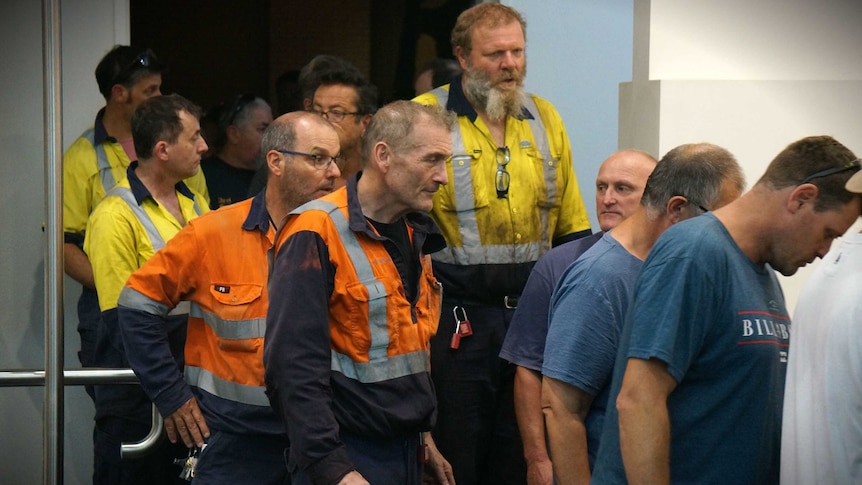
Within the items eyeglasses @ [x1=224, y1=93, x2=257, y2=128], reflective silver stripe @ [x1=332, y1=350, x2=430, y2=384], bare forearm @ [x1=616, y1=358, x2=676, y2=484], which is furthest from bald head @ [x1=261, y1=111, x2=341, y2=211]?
eyeglasses @ [x1=224, y1=93, x2=257, y2=128]

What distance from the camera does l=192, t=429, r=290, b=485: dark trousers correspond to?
3.32 m

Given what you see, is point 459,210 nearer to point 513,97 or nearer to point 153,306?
point 513,97

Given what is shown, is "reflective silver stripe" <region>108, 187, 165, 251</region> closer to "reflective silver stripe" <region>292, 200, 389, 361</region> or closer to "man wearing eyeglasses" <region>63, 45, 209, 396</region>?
"man wearing eyeglasses" <region>63, 45, 209, 396</region>

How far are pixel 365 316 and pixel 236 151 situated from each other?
280 cm

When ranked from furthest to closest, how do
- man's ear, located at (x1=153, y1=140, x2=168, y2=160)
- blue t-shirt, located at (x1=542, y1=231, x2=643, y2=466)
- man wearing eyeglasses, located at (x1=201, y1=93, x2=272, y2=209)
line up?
man wearing eyeglasses, located at (x1=201, y1=93, x2=272, y2=209)
man's ear, located at (x1=153, y1=140, x2=168, y2=160)
blue t-shirt, located at (x1=542, y1=231, x2=643, y2=466)

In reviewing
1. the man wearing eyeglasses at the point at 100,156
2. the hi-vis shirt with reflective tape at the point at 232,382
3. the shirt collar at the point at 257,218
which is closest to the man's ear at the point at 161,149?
the man wearing eyeglasses at the point at 100,156

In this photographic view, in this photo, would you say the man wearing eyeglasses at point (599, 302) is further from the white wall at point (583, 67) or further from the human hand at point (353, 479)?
the white wall at point (583, 67)

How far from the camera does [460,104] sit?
4125 millimetres

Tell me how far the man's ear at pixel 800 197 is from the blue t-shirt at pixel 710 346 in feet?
0.46

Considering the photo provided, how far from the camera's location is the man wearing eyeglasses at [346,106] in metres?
4.41

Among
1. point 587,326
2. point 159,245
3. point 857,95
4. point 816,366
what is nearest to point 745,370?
point 816,366

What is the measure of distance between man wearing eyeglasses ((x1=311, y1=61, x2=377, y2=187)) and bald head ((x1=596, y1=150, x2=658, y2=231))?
4.03ft

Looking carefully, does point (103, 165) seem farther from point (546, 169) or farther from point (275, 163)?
point (546, 169)

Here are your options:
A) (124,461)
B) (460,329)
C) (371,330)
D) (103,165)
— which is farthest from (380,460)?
(103,165)
